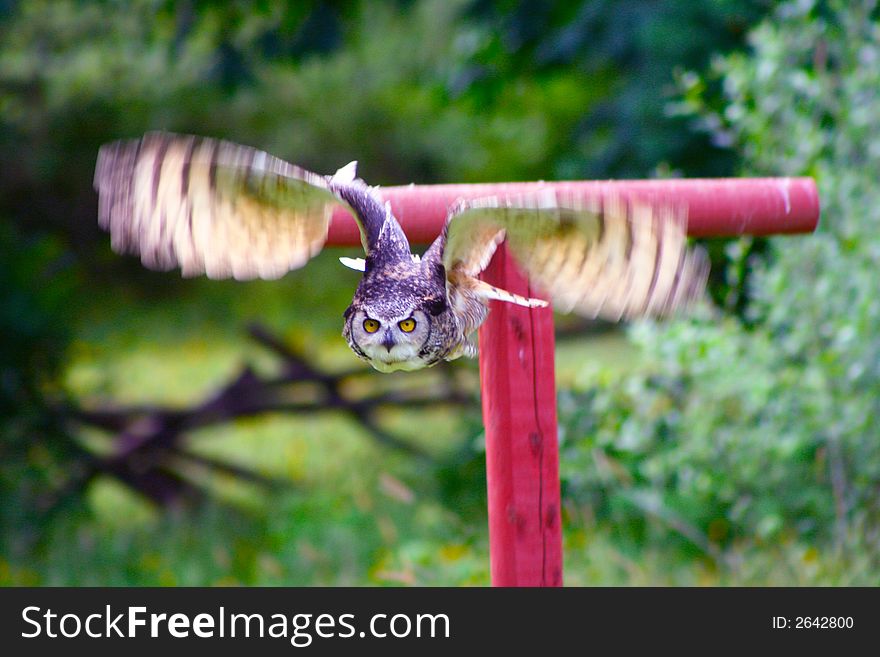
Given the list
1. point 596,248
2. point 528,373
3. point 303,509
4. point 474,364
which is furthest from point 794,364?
point 596,248

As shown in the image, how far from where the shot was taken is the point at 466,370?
228 inches

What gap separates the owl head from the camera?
3.32 ft

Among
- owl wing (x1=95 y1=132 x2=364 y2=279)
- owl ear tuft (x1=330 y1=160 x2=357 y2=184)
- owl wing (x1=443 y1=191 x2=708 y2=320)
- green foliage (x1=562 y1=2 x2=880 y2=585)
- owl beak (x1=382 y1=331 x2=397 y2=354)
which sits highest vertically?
green foliage (x1=562 y1=2 x2=880 y2=585)

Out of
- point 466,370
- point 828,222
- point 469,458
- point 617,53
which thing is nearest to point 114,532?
point 469,458

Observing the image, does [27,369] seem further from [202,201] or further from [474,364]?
[202,201]

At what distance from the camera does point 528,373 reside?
69.1 inches

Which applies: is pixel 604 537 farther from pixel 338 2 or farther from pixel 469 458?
pixel 338 2

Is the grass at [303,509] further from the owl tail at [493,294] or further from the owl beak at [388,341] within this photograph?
the owl beak at [388,341]

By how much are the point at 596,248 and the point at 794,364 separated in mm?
2514

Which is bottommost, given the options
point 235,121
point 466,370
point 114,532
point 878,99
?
point 114,532

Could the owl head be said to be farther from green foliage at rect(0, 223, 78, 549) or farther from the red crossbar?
green foliage at rect(0, 223, 78, 549)

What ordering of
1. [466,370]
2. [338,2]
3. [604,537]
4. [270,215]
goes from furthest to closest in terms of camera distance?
[466,370] → [338,2] → [604,537] → [270,215]

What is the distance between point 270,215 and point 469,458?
3.64 meters

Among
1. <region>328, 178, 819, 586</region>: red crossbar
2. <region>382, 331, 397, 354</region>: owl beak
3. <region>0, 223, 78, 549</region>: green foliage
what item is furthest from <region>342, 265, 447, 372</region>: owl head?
<region>0, 223, 78, 549</region>: green foliage
